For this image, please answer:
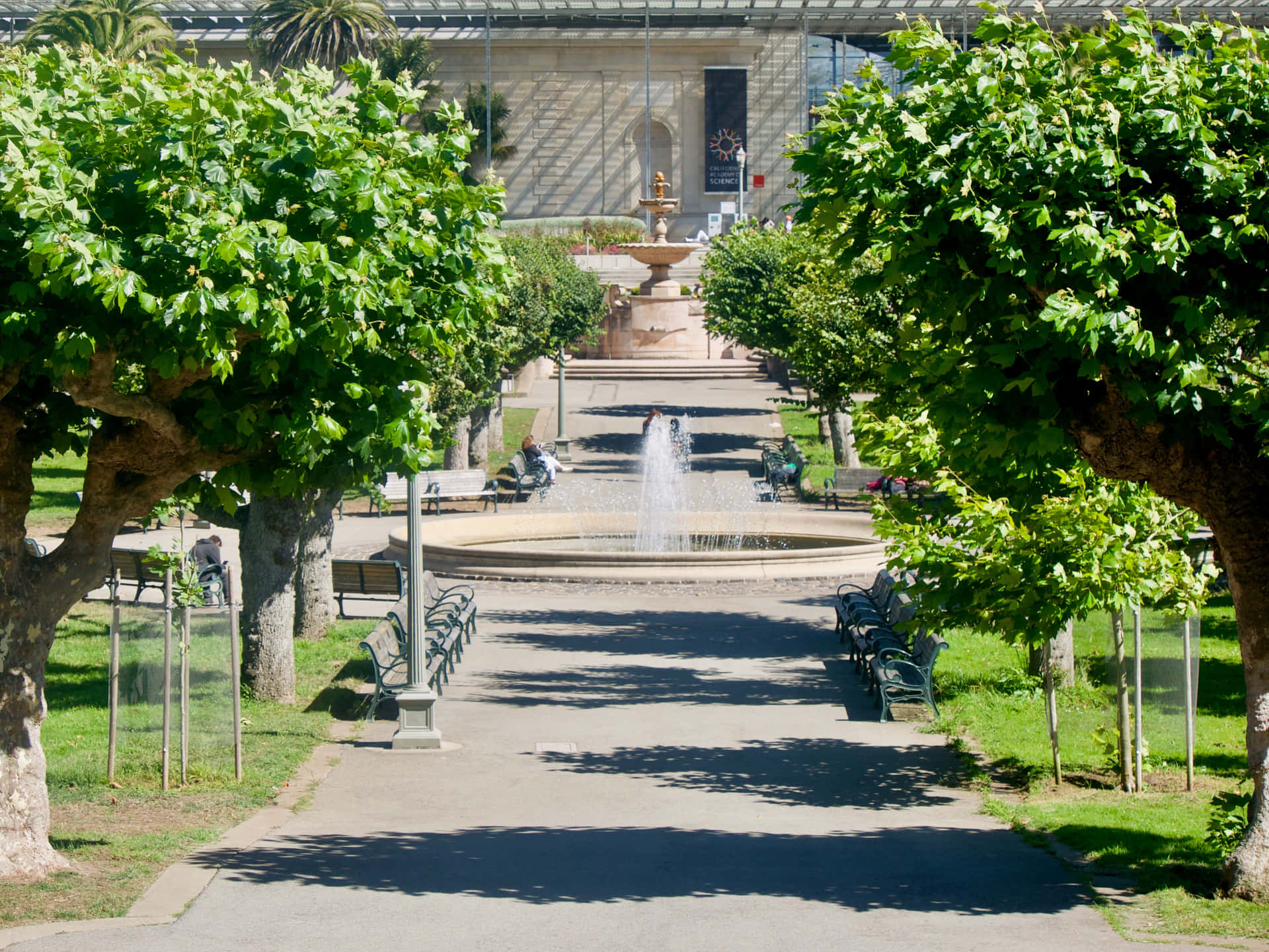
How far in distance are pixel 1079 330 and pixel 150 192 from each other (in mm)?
4301

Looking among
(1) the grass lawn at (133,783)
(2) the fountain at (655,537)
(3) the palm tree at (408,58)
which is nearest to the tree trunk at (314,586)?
(1) the grass lawn at (133,783)

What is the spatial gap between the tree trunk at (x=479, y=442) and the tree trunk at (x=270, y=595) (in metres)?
18.3

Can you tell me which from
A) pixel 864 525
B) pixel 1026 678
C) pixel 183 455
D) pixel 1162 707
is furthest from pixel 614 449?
pixel 183 455

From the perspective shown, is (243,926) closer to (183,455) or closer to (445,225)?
(183,455)

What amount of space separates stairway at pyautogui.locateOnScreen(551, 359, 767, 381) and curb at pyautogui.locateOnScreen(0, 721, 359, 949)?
35.6m

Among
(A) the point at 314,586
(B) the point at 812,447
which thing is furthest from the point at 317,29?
(A) the point at 314,586

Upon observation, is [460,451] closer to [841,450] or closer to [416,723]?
[841,450]

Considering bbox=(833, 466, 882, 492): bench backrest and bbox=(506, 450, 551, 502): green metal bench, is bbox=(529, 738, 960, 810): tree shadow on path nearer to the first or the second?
bbox=(833, 466, 882, 492): bench backrest

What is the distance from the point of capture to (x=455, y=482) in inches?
1070

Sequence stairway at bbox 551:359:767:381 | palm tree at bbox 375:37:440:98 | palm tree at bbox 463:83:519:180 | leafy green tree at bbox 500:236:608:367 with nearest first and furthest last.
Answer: leafy green tree at bbox 500:236:608:367 < stairway at bbox 551:359:767:381 < palm tree at bbox 375:37:440:98 < palm tree at bbox 463:83:519:180

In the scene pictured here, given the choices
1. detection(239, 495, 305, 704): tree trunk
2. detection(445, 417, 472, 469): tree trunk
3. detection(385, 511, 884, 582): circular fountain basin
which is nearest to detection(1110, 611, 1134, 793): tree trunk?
detection(239, 495, 305, 704): tree trunk

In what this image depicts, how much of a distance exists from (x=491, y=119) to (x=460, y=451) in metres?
39.7

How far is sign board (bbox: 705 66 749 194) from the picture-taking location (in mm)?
67062

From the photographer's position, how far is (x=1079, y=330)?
6.29 meters
